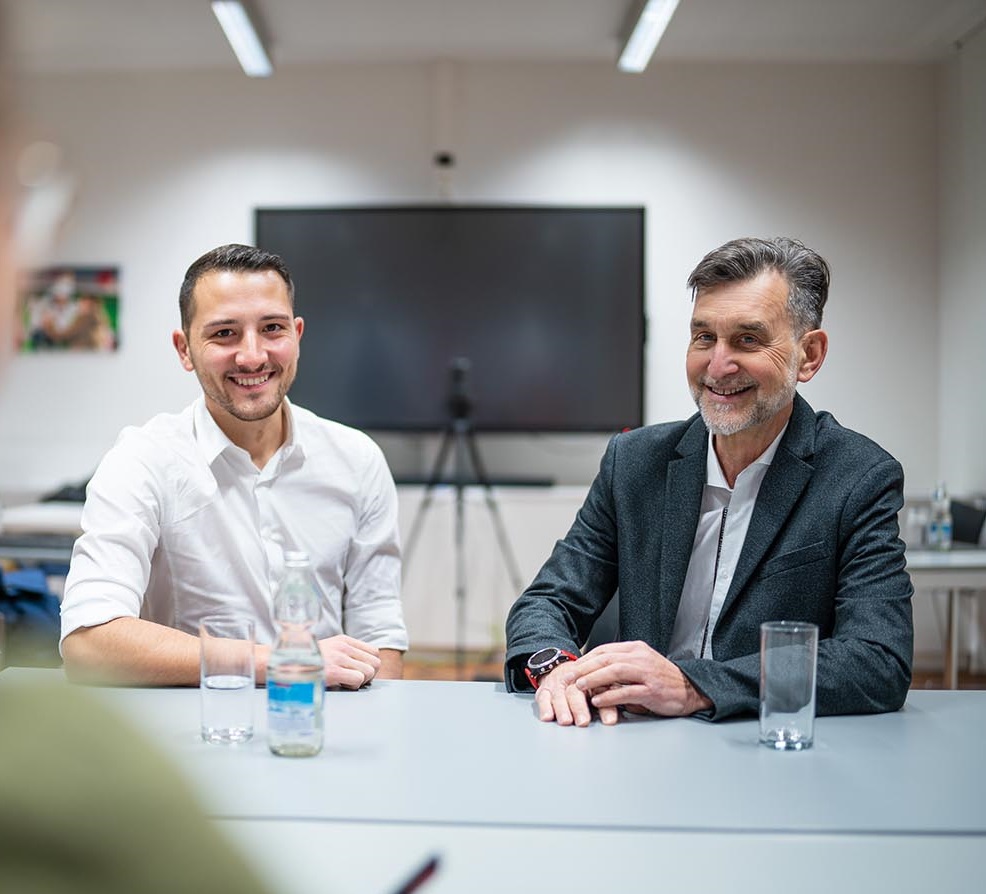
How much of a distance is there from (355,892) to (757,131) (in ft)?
16.9

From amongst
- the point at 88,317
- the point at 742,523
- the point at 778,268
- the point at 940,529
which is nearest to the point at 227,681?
the point at 742,523

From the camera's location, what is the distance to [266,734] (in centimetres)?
142

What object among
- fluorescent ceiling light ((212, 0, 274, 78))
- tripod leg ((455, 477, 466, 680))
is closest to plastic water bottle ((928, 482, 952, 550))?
tripod leg ((455, 477, 466, 680))

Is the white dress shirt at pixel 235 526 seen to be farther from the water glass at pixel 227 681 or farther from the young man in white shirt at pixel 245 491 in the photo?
the water glass at pixel 227 681

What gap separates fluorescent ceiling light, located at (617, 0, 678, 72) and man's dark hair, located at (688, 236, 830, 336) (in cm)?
296

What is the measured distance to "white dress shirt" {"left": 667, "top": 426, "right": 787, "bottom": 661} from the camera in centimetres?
188

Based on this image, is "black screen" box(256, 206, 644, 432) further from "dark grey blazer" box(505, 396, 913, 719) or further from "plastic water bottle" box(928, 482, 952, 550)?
"dark grey blazer" box(505, 396, 913, 719)

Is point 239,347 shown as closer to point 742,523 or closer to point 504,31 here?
point 742,523

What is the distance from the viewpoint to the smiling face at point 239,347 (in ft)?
6.77

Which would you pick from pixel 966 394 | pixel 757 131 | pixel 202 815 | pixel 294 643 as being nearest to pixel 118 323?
pixel 757 131

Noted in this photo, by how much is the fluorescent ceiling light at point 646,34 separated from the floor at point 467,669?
2.96m

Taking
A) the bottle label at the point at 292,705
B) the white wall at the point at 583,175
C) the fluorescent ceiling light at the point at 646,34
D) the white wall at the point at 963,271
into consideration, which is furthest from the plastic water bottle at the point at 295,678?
the white wall at the point at 963,271

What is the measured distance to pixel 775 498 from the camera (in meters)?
1.79

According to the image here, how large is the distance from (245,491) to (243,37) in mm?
3453
